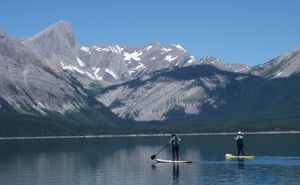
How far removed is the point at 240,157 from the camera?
439 ft

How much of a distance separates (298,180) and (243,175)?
10.5m

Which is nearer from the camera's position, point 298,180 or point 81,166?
point 298,180

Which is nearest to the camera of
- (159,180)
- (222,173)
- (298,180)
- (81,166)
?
(298,180)

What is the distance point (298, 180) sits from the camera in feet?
289

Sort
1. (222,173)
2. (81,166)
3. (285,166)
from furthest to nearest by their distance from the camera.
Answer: (81,166) → (285,166) → (222,173)

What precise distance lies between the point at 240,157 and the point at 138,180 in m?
42.7

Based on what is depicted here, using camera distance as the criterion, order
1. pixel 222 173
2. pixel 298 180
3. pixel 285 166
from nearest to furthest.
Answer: pixel 298 180 → pixel 222 173 → pixel 285 166

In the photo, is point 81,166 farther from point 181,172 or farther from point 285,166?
point 285,166

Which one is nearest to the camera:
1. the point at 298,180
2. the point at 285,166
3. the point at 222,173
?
the point at 298,180

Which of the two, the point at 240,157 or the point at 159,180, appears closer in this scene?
the point at 159,180

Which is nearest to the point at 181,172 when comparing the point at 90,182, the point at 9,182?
the point at 90,182

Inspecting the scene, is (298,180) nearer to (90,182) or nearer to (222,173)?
(222,173)

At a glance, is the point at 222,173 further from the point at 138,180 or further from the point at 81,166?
the point at 81,166

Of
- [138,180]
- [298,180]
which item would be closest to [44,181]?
[138,180]
